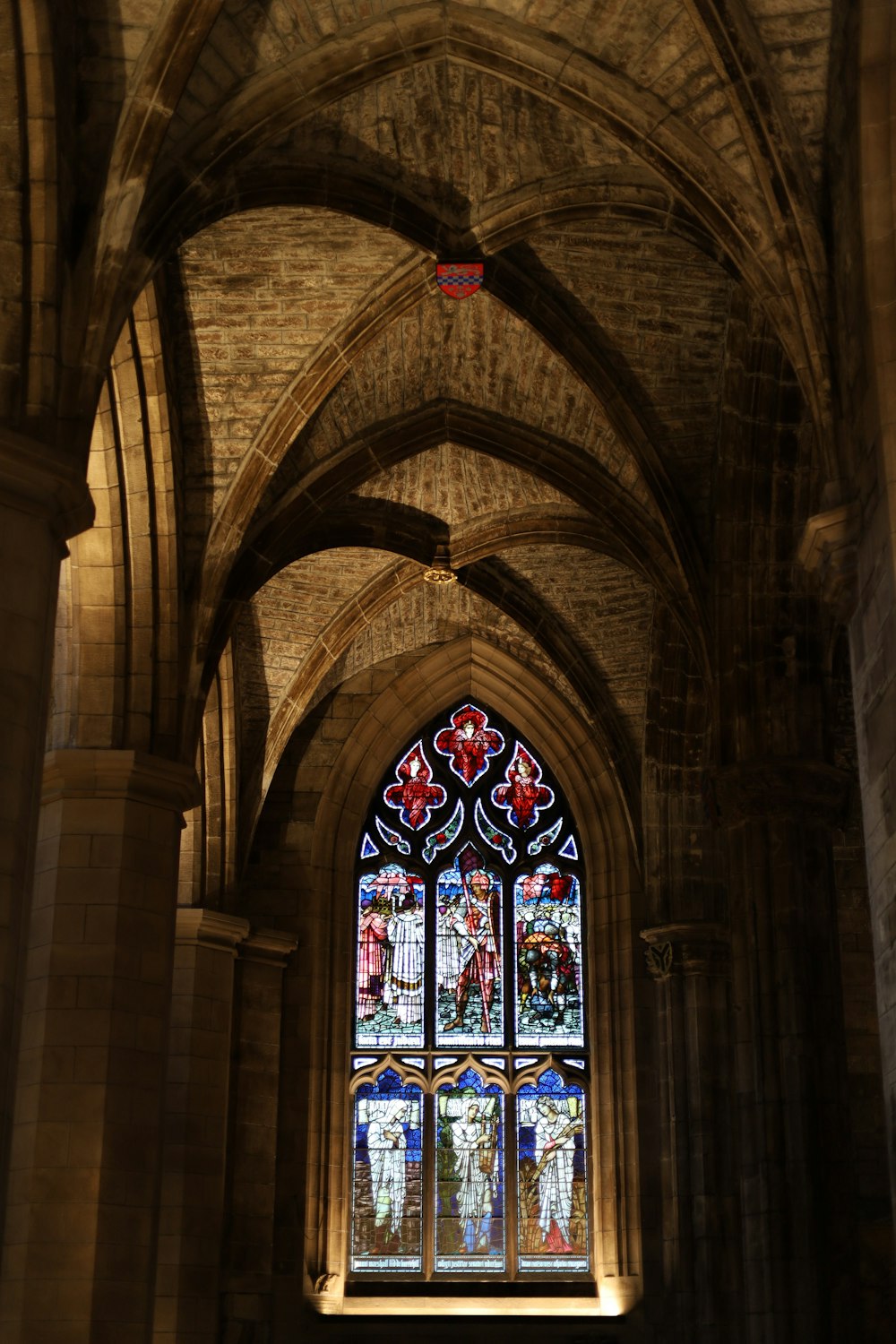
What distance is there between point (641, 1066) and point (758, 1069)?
5.67m

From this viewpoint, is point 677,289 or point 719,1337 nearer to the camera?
point 677,289

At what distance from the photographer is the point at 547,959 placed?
19.0 m

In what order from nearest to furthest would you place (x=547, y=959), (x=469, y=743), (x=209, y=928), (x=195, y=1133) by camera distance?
1. (x=195, y=1133)
2. (x=209, y=928)
3. (x=547, y=959)
4. (x=469, y=743)

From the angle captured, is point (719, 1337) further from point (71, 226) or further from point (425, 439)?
point (71, 226)

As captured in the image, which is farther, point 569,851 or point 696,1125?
point 569,851

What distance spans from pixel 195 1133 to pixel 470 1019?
11.4 feet

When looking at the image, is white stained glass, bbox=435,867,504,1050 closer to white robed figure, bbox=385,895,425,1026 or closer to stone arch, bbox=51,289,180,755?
white robed figure, bbox=385,895,425,1026

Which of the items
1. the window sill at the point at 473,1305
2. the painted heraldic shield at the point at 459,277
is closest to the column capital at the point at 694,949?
the window sill at the point at 473,1305

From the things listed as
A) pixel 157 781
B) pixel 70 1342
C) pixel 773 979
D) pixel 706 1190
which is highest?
pixel 157 781

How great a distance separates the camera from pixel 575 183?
12.6 metres

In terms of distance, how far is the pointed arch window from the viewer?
1795 centimetres

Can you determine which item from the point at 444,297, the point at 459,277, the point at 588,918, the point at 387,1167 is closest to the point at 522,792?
the point at 588,918

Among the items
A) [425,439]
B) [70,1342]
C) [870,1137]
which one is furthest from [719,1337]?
[425,439]

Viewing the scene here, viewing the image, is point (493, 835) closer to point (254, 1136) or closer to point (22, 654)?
point (254, 1136)
